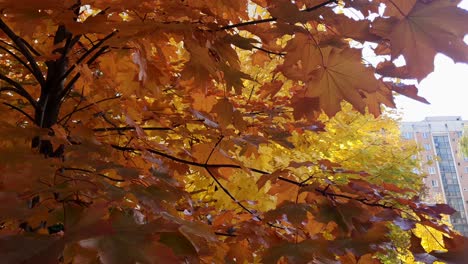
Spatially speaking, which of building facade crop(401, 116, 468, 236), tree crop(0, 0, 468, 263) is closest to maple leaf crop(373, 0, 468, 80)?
tree crop(0, 0, 468, 263)

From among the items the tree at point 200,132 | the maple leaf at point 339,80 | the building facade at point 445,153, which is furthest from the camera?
the building facade at point 445,153

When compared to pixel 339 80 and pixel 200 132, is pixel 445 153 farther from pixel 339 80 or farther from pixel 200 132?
pixel 339 80

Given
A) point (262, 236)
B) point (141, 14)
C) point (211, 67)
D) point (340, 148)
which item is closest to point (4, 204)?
point (211, 67)

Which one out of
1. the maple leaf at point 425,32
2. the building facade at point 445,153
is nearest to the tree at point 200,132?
the maple leaf at point 425,32

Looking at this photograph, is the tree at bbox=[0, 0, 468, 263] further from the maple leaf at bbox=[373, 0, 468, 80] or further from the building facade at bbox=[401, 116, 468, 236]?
the building facade at bbox=[401, 116, 468, 236]

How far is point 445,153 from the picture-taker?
137ft

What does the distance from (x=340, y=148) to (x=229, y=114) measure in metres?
2.82

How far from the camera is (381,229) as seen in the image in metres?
1.02

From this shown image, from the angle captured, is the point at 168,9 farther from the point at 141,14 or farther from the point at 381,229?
the point at 381,229

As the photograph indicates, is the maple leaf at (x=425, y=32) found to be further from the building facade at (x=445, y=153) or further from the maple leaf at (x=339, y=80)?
the building facade at (x=445, y=153)

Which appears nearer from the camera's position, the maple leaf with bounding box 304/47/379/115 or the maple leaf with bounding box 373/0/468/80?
the maple leaf with bounding box 373/0/468/80

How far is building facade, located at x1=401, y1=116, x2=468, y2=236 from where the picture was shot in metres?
38.4

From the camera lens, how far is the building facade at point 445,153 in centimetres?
3844

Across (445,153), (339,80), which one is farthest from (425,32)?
(445,153)
